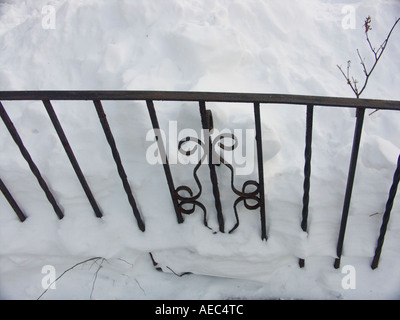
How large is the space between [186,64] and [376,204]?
1329 mm

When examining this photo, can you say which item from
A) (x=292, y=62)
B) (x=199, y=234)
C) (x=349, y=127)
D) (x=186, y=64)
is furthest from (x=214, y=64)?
(x=199, y=234)

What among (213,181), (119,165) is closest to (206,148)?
(213,181)

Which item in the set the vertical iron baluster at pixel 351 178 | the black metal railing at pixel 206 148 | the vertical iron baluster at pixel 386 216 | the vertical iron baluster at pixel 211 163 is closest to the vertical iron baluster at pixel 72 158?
the black metal railing at pixel 206 148

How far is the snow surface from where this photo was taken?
1.90 meters

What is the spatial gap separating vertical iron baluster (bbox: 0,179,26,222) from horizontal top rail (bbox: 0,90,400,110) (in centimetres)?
58

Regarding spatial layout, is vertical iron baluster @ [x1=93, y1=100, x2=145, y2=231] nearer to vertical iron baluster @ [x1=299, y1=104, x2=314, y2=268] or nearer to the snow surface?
the snow surface

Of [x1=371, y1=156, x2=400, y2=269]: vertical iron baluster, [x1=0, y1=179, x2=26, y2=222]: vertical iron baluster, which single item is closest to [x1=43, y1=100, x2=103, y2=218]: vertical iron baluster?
[x1=0, y1=179, x2=26, y2=222]: vertical iron baluster

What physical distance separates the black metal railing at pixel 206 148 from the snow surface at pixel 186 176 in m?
0.07

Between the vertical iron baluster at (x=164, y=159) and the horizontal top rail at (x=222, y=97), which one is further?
the vertical iron baluster at (x=164, y=159)

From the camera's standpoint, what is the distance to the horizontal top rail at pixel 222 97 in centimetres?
141

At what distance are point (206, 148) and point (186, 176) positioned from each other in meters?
0.32

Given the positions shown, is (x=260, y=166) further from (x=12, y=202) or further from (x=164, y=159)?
(x=12, y=202)

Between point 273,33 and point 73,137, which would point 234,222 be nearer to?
point 73,137

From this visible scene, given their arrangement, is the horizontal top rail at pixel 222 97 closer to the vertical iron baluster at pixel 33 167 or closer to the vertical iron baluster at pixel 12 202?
the vertical iron baluster at pixel 33 167
